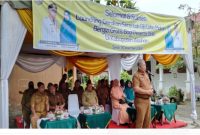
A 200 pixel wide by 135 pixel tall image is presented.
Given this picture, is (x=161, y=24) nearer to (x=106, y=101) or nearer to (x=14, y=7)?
(x=106, y=101)

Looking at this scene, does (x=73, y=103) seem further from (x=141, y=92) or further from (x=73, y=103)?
(x=141, y=92)

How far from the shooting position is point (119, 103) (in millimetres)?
8703

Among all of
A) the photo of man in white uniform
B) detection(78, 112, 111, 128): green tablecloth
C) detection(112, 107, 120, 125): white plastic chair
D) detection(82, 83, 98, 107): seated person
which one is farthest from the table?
the photo of man in white uniform

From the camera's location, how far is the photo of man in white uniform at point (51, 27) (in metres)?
6.08

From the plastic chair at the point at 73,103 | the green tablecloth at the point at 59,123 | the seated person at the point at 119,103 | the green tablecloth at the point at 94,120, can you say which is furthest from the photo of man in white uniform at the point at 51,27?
the seated person at the point at 119,103

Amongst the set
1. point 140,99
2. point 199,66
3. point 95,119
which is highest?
point 199,66

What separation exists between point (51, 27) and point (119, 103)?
11.3 ft

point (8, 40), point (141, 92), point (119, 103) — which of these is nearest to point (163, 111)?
point (119, 103)

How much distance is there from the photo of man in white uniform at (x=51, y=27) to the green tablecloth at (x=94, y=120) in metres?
1.90

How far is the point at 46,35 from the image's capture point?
20.0 ft

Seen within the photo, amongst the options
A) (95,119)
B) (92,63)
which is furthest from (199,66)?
(95,119)

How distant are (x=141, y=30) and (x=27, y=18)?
2833mm

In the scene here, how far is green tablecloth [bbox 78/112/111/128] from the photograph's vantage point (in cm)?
696

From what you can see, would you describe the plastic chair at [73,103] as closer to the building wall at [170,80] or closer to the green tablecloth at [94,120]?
the green tablecloth at [94,120]
